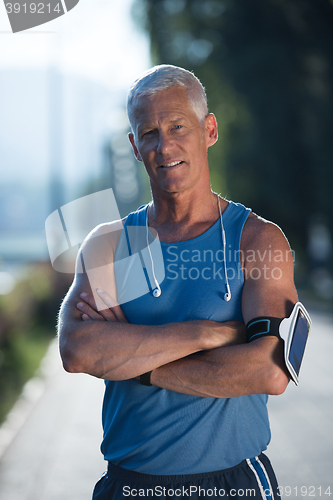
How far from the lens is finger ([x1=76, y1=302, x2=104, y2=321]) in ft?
7.87

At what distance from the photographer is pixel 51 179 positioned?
1612cm

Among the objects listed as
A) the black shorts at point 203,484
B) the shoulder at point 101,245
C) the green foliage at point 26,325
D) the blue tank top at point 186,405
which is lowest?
the green foliage at point 26,325

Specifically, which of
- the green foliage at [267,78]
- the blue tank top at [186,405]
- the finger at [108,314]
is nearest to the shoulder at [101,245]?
the blue tank top at [186,405]

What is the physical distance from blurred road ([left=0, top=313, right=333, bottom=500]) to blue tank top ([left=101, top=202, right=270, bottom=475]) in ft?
9.12

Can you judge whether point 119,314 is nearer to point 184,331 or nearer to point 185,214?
point 184,331

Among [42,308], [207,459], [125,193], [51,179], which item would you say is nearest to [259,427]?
[207,459]

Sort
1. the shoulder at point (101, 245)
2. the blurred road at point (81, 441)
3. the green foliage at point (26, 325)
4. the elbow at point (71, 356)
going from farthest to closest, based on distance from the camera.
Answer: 1. the green foliage at point (26, 325)
2. the blurred road at point (81, 441)
3. the shoulder at point (101, 245)
4. the elbow at point (71, 356)

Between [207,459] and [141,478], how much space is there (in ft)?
0.86

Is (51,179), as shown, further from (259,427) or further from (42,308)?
(259,427)

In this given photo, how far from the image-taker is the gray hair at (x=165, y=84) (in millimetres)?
2363

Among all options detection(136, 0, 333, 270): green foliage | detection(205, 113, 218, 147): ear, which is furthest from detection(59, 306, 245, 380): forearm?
detection(136, 0, 333, 270): green foliage

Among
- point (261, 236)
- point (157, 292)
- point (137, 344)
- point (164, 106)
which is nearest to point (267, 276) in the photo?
point (261, 236)

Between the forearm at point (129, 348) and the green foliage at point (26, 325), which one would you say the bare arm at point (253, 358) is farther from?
the green foliage at point (26, 325)

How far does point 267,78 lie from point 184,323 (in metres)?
19.0
